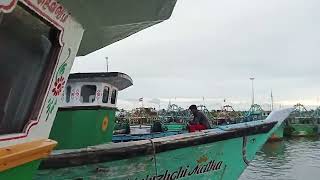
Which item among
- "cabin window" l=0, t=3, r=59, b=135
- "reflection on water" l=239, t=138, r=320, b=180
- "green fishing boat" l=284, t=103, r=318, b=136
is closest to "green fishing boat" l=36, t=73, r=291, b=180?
"cabin window" l=0, t=3, r=59, b=135

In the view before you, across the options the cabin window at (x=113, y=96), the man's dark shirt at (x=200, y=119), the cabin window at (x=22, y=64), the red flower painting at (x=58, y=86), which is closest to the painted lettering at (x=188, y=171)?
the man's dark shirt at (x=200, y=119)

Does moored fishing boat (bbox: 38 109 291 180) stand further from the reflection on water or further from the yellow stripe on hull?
the reflection on water

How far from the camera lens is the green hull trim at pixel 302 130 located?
39.2 metres

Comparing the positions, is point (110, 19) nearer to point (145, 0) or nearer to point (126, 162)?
point (145, 0)

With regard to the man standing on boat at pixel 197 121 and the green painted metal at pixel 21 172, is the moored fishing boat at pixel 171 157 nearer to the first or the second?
the man standing on boat at pixel 197 121

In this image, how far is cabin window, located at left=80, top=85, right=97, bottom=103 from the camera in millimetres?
7574

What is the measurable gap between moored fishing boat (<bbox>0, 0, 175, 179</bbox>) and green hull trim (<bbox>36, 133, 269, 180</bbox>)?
216 cm

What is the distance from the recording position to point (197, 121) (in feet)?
30.7

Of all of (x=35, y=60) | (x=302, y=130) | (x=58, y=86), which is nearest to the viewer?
(x=35, y=60)

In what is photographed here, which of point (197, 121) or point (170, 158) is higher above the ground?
point (197, 121)

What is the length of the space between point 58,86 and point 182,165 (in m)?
4.13

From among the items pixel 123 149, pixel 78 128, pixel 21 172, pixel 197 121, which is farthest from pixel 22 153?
pixel 197 121

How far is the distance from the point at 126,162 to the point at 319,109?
47.0 meters

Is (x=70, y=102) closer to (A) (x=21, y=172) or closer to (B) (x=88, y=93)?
(B) (x=88, y=93)
